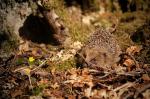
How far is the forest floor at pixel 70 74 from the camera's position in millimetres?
4652

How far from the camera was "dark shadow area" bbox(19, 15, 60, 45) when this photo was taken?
6.37 metres

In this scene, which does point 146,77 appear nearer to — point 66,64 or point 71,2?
point 66,64

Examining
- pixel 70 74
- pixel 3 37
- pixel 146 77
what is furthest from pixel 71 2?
pixel 146 77

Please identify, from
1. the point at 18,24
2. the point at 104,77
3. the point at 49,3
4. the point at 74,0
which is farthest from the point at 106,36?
the point at 74,0

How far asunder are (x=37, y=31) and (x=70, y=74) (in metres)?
1.79

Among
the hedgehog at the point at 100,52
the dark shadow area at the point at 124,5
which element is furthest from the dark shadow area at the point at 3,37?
the dark shadow area at the point at 124,5

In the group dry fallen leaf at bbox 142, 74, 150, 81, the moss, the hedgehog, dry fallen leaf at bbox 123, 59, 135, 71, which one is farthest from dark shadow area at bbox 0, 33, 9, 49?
dry fallen leaf at bbox 142, 74, 150, 81

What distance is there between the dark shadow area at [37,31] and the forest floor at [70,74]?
0.17 metres

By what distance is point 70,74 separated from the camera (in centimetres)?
519

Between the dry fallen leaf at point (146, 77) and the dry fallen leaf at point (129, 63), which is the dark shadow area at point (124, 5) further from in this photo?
the dry fallen leaf at point (146, 77)

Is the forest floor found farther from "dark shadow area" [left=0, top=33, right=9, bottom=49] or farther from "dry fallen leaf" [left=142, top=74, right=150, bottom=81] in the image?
"dark shadow area" [left=0, top=33, right=9, bottom=49]

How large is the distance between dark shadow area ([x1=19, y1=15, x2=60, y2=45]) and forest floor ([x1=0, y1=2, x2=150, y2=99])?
0.17m

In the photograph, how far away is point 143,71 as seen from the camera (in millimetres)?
4797

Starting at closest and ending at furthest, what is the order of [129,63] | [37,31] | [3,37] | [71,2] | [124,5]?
[129,63] < [3,37] < [37,31] < [71,2] < [124,5]
